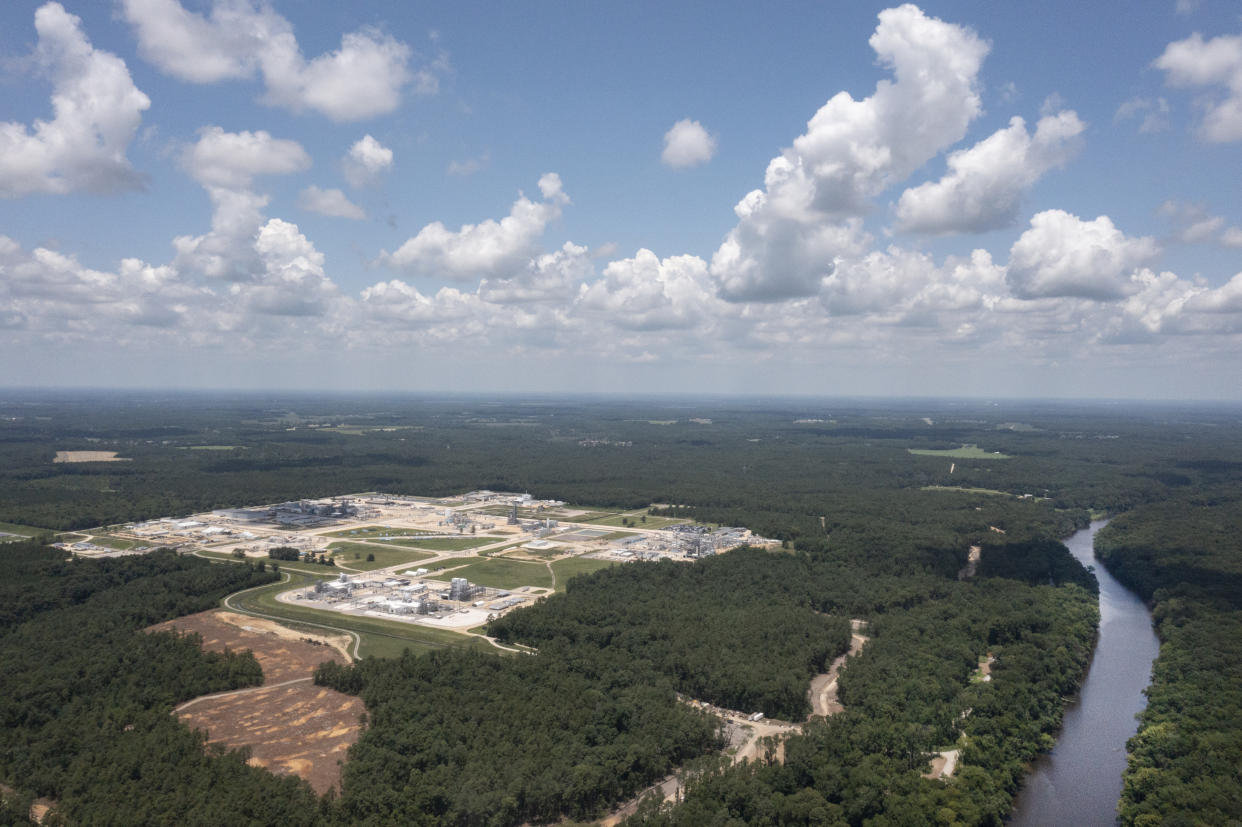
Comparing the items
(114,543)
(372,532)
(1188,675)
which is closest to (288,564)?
(372,532)

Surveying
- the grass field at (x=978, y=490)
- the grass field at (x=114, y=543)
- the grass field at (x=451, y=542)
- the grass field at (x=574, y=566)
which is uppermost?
the grass field at (x=114, y=543)

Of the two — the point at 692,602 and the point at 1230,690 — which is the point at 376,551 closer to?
the point at 692,602

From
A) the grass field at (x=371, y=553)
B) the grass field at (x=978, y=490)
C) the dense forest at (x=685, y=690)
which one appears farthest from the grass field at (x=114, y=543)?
the grass field at (x=978, y=490)

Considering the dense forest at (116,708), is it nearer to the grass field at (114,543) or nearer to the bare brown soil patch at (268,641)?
the bare brown soil patch at (268,641)

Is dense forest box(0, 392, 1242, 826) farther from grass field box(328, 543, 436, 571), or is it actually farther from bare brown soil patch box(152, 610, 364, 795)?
grass field box(328, 543, 436, 571)

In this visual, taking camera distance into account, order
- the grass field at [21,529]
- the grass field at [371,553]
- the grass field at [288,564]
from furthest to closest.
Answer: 1. the grass field at [21,529]
2. the grass field at [371,553]
3. the grass field at [288,564]

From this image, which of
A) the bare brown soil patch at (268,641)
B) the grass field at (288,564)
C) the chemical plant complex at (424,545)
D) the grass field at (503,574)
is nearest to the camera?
the bare brown soil patch at (268,641)
